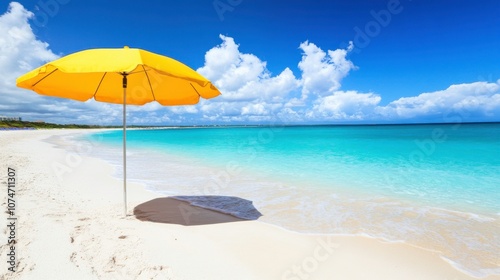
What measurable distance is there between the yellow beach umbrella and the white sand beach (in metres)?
1.06

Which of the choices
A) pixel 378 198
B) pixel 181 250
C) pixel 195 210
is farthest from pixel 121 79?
pixel 378 198

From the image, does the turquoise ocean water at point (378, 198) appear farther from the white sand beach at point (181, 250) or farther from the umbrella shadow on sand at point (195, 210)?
the white sand beach at point (181, 250)

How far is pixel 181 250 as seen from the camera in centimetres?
337

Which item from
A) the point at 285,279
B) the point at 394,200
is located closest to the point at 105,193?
the point at 285,279

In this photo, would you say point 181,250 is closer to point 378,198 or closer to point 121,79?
point 121,79

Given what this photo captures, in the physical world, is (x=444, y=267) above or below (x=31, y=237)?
below

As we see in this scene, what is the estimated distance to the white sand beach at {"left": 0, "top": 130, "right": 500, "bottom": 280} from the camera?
2.87m

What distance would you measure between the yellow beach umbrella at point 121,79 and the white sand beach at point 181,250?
3.49 feet

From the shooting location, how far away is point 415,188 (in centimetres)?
761

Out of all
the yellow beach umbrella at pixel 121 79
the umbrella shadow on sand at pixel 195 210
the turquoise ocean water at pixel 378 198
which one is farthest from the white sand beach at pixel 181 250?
the yellow beach umbrella at pixel 121 79

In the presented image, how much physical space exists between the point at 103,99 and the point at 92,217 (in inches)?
107

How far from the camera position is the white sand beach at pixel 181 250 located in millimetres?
2865

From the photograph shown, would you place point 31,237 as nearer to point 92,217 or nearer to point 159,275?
point 92,217

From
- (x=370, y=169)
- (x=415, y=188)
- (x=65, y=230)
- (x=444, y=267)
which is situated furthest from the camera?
(x=370, y=169)
